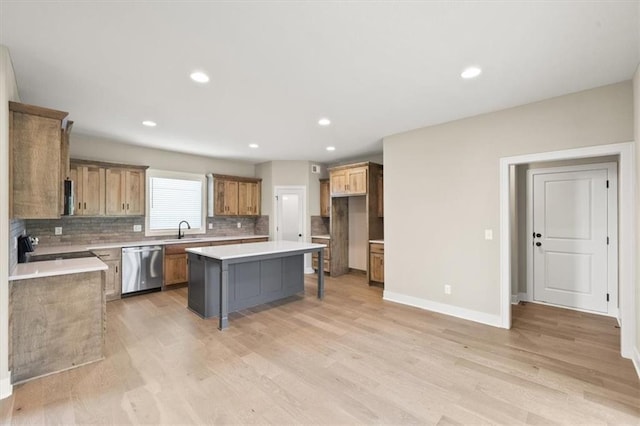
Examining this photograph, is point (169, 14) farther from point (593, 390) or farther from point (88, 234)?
point (88, 234)

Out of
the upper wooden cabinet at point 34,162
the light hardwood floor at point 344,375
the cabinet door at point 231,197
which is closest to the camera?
the light hardwood floor at point 344,375

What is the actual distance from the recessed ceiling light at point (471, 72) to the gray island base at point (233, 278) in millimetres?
2987

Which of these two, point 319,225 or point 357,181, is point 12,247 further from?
point 319,225

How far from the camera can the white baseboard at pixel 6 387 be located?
2150 millimetres

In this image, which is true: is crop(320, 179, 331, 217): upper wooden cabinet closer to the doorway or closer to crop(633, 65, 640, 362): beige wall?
the doorway

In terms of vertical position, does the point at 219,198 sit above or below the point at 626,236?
above

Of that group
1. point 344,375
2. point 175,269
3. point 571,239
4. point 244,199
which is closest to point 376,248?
point 571,239

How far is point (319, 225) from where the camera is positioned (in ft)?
22.8

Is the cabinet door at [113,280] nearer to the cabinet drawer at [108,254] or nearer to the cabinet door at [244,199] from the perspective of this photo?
the cabinet drawer at [108,254]

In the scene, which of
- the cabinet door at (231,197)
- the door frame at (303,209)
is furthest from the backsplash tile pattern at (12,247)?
the door frame at (303,209)

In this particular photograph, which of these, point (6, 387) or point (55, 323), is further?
point (55, 323)

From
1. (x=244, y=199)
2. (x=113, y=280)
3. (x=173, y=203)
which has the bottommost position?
(x=113, y=280)

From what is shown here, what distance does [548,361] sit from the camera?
2.68 m

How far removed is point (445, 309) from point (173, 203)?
544cm
